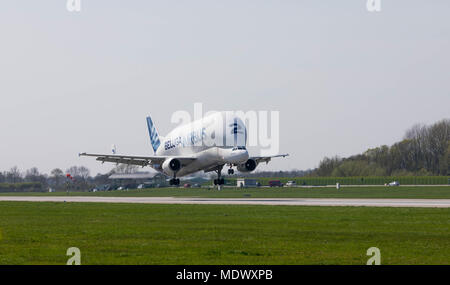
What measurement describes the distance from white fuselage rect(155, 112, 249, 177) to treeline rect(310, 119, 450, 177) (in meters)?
92.2

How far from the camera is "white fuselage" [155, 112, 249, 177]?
58906mm

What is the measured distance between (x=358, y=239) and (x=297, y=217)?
1037 centimetres

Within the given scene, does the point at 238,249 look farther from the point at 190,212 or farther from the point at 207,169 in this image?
the point at 207,169

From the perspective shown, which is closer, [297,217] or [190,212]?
[297,217]

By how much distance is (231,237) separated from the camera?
2480cm

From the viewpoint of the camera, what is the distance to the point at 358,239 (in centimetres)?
2362

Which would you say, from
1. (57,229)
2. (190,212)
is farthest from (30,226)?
(190,212)

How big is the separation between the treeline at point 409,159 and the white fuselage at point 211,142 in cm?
9218

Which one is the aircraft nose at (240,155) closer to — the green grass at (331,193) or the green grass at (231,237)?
the green grass at (331,193)

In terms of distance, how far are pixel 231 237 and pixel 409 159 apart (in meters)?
140
